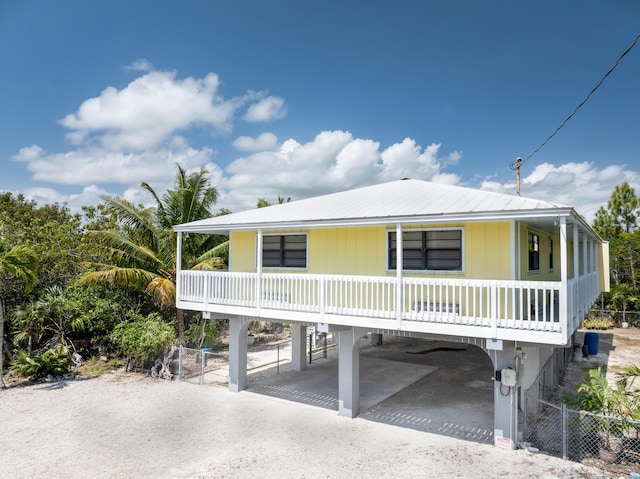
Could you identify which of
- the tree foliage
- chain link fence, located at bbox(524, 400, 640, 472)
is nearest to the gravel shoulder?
chain link fence, located at bbox(524, 400, 640, 472)

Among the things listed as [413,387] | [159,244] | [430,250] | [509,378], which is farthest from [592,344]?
[159,244]

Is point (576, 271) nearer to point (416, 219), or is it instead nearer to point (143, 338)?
point (416, 219)

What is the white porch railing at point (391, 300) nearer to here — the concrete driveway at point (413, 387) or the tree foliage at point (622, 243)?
the concrete driveway at point (413, 387)

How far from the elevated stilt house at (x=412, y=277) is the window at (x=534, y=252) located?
0.06 m

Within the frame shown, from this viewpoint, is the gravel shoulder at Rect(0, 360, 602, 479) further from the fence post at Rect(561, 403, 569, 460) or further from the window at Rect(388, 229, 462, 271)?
the window at Rect(388, 229, 462, 271)

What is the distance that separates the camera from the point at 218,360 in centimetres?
1727

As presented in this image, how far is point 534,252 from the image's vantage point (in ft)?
37.2

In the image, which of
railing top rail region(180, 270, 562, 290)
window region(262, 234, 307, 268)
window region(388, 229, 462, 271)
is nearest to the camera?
railing top rail region(180, 270, 562, 290)

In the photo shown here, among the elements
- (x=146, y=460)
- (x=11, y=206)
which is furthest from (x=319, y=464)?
(x=11, y=206)

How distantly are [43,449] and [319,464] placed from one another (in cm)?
597

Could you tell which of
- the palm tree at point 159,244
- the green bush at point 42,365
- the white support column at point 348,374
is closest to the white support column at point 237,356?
the palm tree at point 159,244

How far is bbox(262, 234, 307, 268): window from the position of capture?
40.8ft

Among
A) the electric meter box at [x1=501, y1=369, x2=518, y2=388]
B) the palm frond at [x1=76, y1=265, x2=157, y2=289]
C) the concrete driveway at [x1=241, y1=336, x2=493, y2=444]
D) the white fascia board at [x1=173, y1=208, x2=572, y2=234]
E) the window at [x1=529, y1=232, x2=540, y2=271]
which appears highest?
the white fascia board at [x1=173, y1=208, x2=572, y2=234]

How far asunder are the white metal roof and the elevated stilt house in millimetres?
36
